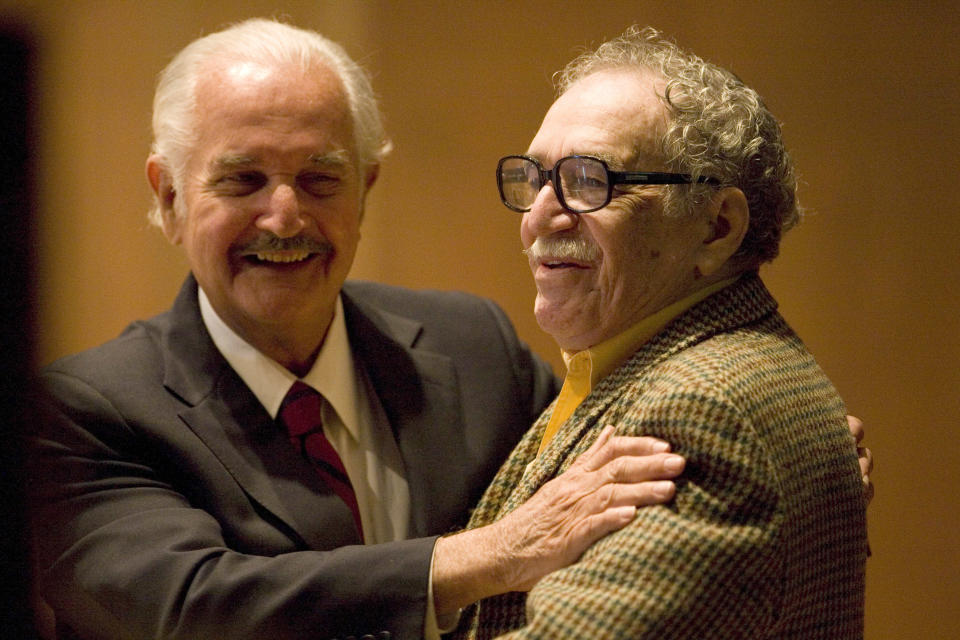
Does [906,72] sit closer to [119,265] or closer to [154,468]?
[154,468]

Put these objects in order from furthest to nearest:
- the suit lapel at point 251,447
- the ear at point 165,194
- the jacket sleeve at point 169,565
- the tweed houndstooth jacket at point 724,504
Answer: the ear at point 165,194
the suit lapel at point 251,447
the jacket sleeve at point 169,565
the tweed houndstooth jacket at point 724,504

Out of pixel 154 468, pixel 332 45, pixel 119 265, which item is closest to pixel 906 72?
pixel 332 45

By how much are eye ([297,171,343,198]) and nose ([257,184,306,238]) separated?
0.05 meters

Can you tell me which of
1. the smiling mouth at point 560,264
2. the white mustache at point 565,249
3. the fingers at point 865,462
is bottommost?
the fingers at point 865,462

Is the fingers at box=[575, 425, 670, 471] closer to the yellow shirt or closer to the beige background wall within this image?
the yellow shirt

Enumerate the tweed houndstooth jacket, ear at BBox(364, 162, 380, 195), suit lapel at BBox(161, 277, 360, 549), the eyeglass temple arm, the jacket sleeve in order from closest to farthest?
1. the tweed houndstooth jacket
2. the eyeglass temple arm
3. the jacket sleeve
4. suit lapel at BBox(161, 277, 360, 549)
5. ear at BBox(364, 162, 380, 195)

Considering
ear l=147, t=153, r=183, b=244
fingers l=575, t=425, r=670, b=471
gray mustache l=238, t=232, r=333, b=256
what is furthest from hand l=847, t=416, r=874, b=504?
ear l=147, t=153, r=183, b=244

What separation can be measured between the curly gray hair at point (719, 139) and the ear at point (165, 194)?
3.44 feet

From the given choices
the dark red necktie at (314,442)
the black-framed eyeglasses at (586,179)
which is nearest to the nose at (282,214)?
the dark red necktie at (314,442)

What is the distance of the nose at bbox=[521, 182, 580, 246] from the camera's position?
1.66m

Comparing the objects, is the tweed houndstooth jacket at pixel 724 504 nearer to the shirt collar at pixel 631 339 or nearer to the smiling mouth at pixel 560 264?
the shirt collar at pixel 631 339

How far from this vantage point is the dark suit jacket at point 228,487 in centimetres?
179

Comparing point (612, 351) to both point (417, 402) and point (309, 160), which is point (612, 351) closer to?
point (417, 402)

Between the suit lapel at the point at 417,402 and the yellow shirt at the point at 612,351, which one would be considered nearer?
the yellow shirt at the point at 612,351
